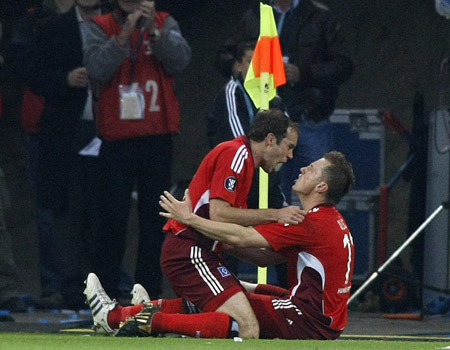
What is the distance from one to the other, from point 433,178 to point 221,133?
1.77 metres

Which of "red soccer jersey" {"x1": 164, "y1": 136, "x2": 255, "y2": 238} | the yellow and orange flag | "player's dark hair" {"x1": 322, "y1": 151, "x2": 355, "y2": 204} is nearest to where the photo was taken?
"player's dark hair" {"x1": 322, "y1": 151, "x2": 355, "y2": 204}

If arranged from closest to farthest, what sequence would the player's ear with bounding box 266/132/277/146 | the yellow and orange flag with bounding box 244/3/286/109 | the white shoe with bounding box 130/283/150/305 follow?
the player's ear with bounding box 266/132/277/146, the white shoe with bounding box 130/283/150/305, the yellow and orange flag with bounding box 244/3/286/109

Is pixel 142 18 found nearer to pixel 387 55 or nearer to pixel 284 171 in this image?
pixel 284 171

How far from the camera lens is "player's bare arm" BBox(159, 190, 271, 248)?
8.45 meters

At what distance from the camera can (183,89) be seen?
12484 mm

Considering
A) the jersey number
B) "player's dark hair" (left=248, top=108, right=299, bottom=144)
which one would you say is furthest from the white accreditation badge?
the jersey number

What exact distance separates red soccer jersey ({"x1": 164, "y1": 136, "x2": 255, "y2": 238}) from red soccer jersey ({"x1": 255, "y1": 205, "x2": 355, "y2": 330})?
1.05 ft

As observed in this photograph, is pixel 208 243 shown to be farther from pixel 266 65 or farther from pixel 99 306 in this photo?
pixel 266 65

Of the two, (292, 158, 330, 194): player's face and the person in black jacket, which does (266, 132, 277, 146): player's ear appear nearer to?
(292, 158, 330, 194): player's face

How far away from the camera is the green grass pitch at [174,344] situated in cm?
752

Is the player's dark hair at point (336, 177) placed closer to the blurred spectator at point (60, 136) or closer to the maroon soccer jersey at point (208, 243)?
the maroon soccer jersey at point (208, 243)

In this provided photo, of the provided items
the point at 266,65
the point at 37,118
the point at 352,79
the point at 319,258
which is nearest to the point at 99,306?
the point at 319,258

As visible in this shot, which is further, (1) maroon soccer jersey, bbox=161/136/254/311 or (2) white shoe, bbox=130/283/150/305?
(2) white shoe, bbox=130/283/150/305

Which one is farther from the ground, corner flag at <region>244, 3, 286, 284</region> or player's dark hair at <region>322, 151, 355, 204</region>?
corner flag at <region>244, 3, 286, 284</region>
